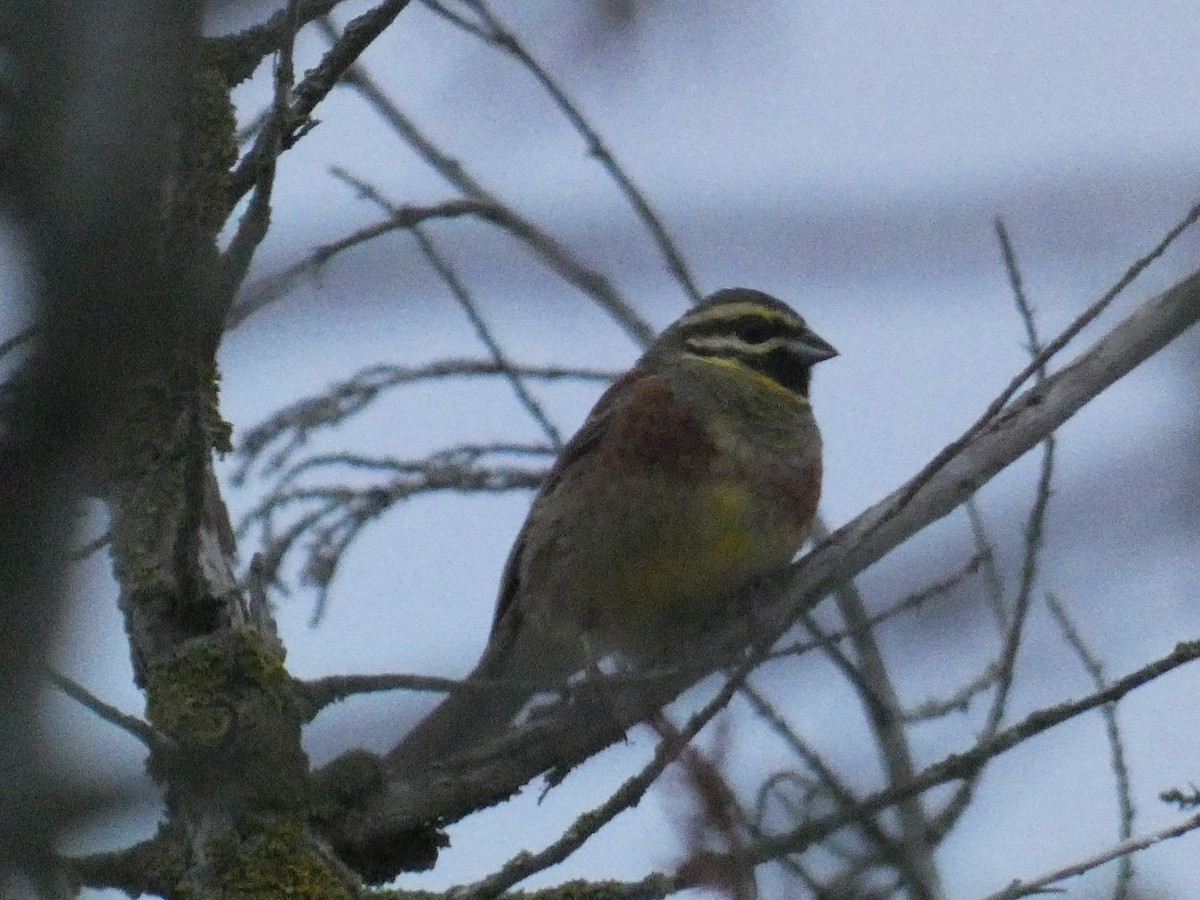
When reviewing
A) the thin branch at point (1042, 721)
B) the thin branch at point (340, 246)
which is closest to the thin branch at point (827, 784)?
the thin branch at point (1042, 721)

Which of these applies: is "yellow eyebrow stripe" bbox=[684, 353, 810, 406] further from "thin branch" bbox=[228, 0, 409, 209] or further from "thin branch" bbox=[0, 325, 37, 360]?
"thin branch" bbox=[0, 325, 37, 360]

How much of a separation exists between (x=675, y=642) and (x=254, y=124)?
7.83ft

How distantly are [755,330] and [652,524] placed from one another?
1475 mm

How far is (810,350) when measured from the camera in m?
6.98

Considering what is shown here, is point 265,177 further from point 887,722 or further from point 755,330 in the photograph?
point 755,330

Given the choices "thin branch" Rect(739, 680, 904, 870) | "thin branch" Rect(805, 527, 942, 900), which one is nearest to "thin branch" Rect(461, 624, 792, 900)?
"thin branch" Rect(739, 680, 904, 870)

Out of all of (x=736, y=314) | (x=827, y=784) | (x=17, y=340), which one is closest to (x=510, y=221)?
(x=736, y=314)

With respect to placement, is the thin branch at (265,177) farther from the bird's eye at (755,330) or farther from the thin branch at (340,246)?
the bird's eye at (755,330)

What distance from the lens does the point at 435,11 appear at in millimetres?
4547

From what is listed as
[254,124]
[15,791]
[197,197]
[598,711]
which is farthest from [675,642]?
[15,791]

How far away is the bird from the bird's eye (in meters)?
0.36

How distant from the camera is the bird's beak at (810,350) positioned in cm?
696

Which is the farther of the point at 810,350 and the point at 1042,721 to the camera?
the point at 810,350

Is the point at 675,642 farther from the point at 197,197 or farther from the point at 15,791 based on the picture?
the point at 15,791
